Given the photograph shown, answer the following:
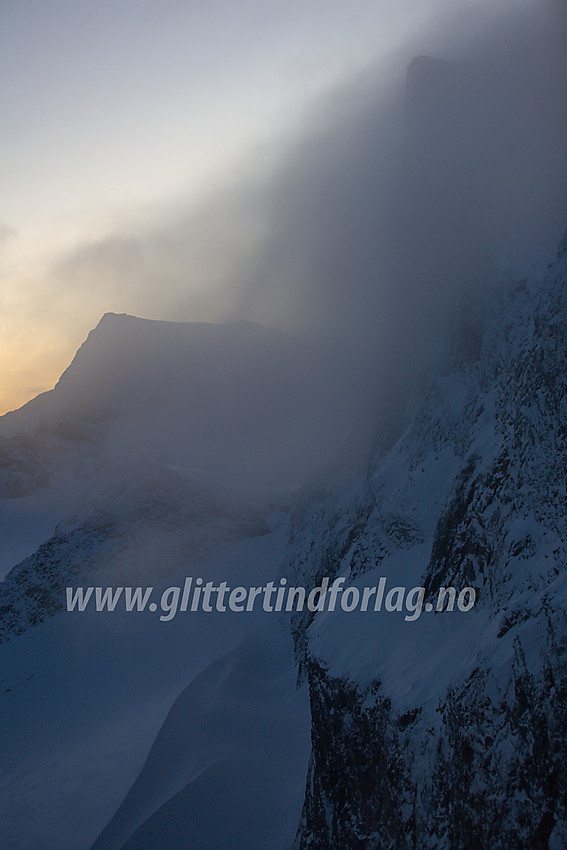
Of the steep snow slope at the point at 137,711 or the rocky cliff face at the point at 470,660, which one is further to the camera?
the steep snow slope at the point at 137,711

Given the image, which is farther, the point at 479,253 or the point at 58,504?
the point at 58,504

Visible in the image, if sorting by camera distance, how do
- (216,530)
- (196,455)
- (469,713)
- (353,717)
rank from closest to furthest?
(469,713) → (353,717) → (216,530) → (196,455)

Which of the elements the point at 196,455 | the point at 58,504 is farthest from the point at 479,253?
the point at 196,455

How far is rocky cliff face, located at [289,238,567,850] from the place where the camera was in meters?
8.28

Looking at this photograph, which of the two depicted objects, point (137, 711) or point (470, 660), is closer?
point (470, 660)

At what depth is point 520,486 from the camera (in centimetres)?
1194

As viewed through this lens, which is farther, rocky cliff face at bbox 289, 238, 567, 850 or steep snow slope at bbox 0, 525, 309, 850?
steep snow slope at bbox 0, 525, 309, 850

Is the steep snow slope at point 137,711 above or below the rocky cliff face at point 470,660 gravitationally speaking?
below

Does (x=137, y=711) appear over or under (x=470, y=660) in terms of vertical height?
under

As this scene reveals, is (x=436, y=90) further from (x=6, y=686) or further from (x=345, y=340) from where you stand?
(x=6, y=686)

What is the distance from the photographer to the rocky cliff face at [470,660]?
8281 mm

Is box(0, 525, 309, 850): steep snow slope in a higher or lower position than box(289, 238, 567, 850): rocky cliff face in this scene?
lower

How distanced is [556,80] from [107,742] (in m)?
45.6

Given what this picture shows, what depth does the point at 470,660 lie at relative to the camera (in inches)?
404
